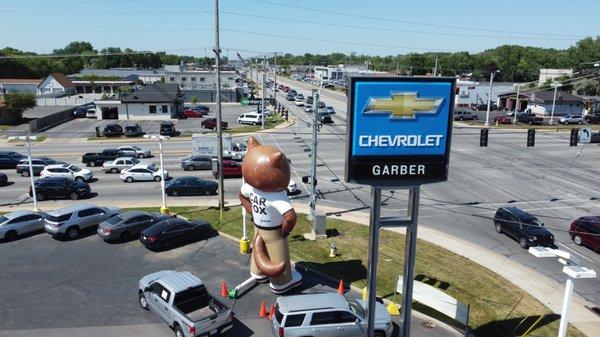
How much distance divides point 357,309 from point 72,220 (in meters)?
17.4

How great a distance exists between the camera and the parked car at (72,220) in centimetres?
2511

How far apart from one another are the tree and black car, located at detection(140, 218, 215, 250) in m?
58.8

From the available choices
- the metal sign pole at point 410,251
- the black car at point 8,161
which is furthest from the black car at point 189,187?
the metal sign pole at point 410,251

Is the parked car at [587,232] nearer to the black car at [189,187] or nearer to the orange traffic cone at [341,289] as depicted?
the orange traffic cone at [341,289]

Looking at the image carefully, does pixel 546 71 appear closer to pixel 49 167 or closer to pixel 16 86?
pixel 49 167

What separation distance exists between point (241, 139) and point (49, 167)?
2282 centimetres

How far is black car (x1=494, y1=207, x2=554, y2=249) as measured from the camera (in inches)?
1018

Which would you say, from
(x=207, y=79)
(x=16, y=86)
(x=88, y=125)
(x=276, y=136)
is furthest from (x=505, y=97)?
(x=16, y=86)

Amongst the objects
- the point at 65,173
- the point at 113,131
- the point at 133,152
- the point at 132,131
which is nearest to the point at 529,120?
the point at 132,131

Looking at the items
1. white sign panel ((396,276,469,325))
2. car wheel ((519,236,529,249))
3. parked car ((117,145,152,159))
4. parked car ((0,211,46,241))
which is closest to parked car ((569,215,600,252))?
car wheel ((519,236,529,249))

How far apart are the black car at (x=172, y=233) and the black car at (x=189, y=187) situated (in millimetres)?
9086

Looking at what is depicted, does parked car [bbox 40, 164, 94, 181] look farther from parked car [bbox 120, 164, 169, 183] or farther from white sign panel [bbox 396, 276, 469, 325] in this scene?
white sign panel [bbox 396, 276, 469, 325]

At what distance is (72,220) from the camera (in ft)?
83.6

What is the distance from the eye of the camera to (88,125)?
228 ft
